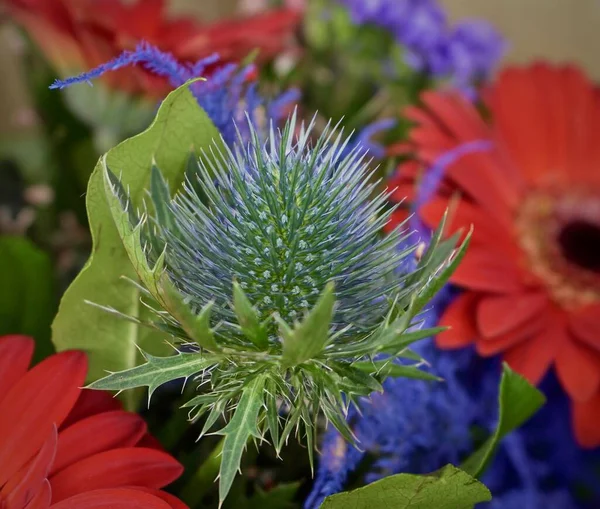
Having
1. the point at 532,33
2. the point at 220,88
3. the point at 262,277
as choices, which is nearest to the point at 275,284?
the point at 262,277

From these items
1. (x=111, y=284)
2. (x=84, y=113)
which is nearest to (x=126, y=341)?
(x=111, y=284)

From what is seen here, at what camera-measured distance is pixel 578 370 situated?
1.04 feet

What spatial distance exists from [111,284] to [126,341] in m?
0.03

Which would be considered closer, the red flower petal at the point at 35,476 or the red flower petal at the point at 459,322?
the red flower petal at the point at 35,476

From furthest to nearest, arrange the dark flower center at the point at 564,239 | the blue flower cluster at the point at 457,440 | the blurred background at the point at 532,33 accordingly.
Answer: the blurred background at the point at 532,33
the dark flower center at the point at 564,239
the blue flower cluster at the point at 457,440

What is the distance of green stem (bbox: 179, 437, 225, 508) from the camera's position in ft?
0.79

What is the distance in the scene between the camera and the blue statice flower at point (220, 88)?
23 cm

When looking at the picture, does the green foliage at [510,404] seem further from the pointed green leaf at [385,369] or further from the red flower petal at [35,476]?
the red flower petal at [35,476]

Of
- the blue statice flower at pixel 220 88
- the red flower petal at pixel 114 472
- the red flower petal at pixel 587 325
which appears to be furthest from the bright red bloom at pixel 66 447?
the red flower petal at pixel 587 325

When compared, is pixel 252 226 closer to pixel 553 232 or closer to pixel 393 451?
pixel 393 451

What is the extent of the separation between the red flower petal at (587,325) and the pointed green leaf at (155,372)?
0.21 m

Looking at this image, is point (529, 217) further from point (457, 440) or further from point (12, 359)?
point (12, 359)

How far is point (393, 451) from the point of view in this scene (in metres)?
0.29

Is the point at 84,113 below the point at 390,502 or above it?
above
